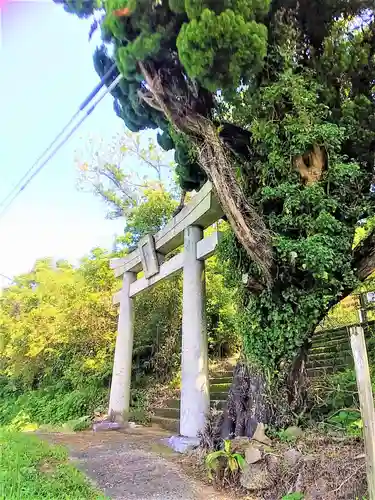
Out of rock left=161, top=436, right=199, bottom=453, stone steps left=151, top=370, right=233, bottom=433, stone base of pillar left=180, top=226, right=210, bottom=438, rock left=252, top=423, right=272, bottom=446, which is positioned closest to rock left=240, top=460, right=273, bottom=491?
rock left=252, top=423, right=272, bottom=446

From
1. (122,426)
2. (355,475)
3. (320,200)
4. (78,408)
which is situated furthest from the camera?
(78,408)

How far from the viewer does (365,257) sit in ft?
15.9

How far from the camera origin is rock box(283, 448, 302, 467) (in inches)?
139

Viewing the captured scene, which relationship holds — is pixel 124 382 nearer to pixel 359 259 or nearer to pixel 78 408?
pixel 78 408

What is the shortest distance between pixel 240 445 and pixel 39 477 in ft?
6.48

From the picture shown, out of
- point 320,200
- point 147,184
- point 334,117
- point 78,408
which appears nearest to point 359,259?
point 320,200

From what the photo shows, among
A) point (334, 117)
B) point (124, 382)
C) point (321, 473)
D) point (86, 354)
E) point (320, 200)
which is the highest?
point (334, 117)

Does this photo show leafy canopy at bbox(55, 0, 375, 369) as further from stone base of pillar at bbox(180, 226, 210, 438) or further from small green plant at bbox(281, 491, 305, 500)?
small green plant at bbox(281, 491, 305, 500)

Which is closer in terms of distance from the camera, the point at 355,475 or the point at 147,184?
the point at 355,475

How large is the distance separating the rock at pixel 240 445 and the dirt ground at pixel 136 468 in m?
0.44

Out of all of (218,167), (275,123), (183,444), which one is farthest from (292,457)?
(275,123)

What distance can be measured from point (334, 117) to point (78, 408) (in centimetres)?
839

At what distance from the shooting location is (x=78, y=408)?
9.40m

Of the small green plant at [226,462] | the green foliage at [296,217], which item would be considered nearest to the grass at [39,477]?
the small green plant at [226,462]
